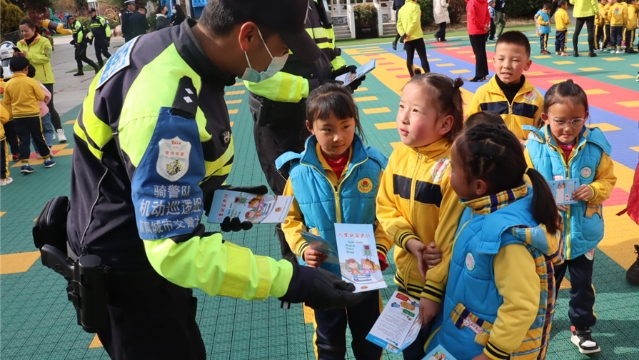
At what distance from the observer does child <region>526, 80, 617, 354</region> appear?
9.36 feet

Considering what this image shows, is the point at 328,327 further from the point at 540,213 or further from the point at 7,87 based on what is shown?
the point at 7,87

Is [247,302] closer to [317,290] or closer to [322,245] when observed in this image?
[322,245]

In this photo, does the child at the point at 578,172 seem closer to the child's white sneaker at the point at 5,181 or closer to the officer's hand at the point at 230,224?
the officer's hand at the point at 230,224

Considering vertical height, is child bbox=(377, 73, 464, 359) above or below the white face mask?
below

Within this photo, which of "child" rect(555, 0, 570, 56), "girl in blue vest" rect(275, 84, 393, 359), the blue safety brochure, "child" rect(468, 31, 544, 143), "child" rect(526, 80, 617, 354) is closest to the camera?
"girl in blue vest" rect(275, 84, 393, 359)

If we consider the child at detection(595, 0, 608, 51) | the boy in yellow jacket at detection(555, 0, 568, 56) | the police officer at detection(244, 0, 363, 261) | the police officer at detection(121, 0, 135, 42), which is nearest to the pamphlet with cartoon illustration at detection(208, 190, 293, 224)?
the police officer at detection(244, 0, 363, 261)

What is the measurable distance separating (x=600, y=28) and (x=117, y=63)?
14.4 meters

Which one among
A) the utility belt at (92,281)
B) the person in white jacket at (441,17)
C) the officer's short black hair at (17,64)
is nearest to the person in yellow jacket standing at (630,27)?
the person in white jacket at (441,17)

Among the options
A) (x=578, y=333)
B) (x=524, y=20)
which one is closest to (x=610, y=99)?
(x=578, y=333)

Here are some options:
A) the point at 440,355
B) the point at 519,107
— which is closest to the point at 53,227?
the point at 440,355

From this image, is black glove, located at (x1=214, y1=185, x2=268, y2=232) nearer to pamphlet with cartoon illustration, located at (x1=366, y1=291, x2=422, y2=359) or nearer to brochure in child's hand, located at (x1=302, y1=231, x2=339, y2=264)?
brochure in child's hand, located at (x1=302, y1=231, x2=339, y2=264)

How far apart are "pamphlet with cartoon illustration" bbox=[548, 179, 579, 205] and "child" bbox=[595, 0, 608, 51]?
12.3m

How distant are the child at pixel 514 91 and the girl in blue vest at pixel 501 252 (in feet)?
4.77

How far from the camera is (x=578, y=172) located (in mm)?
2902
